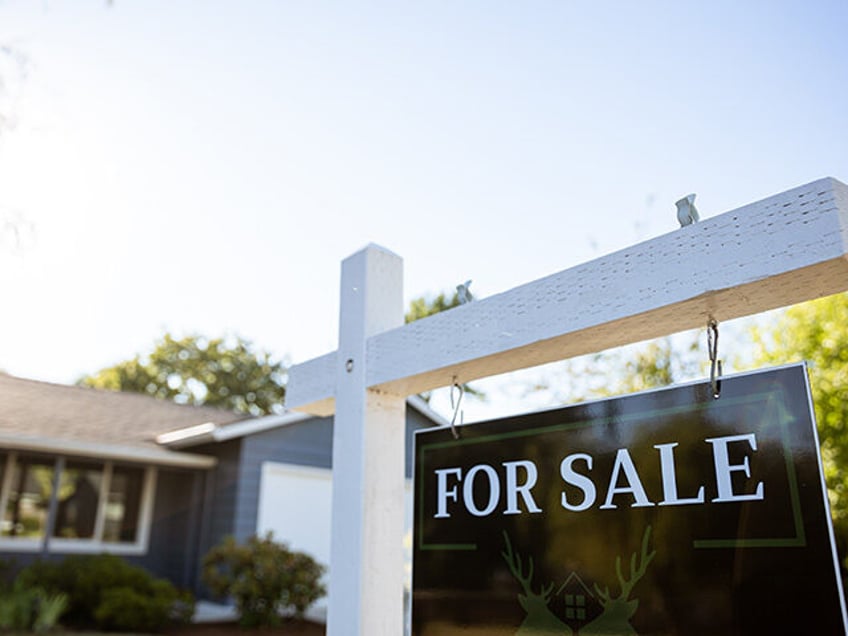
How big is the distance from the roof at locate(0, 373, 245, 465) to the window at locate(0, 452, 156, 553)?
554 millimetres

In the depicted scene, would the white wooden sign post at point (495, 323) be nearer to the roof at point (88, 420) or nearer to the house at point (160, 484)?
the house at point (160, 484)

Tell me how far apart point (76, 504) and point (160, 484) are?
135 cm

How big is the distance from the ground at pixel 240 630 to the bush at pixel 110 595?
21cm

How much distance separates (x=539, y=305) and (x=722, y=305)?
50 centimetres

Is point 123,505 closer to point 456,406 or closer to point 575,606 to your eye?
point 456,406

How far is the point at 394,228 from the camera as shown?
215 inches

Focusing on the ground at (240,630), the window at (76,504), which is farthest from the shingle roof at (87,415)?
the ground at (240,630)

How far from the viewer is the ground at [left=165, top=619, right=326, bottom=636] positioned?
28.9 ft

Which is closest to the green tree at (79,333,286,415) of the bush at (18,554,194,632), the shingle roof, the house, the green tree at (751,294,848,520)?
the shingle roof

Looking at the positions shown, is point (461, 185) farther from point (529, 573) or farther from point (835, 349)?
point (835, 349)

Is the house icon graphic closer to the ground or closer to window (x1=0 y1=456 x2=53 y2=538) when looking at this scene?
the ground

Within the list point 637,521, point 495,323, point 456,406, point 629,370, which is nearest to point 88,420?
point 629,370

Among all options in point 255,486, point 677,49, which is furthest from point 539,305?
point 255,486

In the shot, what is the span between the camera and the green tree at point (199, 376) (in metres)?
31.4
